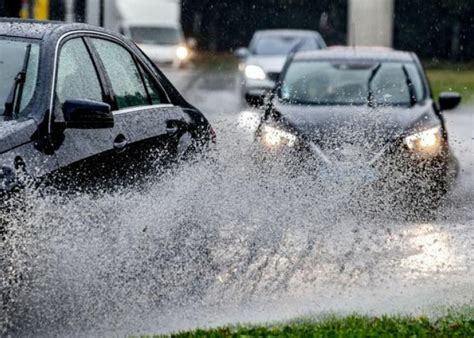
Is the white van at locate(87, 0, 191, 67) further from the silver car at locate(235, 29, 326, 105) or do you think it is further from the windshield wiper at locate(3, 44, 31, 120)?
the windshield wiper at locate(3, 44, 31, 120)

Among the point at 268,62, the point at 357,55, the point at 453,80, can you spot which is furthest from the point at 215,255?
the point at 453,80

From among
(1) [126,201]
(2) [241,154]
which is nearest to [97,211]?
(1) [126,201]

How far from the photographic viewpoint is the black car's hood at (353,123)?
1242 centimetres

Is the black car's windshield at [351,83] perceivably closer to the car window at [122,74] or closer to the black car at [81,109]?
the black car at [81,109]

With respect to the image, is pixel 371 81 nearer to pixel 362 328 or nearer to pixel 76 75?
pixel 76 75

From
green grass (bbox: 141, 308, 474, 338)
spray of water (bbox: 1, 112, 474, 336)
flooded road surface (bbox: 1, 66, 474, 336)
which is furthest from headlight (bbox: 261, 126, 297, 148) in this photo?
green grass (bbox: 141, 308, 474, 338)

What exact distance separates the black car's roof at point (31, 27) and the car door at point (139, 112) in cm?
28

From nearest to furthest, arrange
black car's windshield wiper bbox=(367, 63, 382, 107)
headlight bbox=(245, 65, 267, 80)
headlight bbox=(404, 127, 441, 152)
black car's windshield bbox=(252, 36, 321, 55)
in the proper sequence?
headlight bbox=(404, 127, 441, 152)
black car's windshield wiper bbox=(367, 63, 382, 107)
headlight bbox=(245, 65, 267, 80)
black car's windshield bbox=(252, 36, 321, 55)

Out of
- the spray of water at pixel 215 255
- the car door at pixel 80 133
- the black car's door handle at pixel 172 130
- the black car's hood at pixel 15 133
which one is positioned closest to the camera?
the black car's hood at pixel 15 133

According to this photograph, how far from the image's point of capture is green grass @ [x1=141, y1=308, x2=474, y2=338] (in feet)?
22.5

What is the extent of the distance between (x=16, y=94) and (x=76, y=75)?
1.92 ft

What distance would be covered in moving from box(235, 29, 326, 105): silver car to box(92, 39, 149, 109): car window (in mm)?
18721

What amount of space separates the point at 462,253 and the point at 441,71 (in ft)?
146

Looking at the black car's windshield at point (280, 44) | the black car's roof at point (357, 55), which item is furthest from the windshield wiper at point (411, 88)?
the black car's windshield at point (280, 44)
